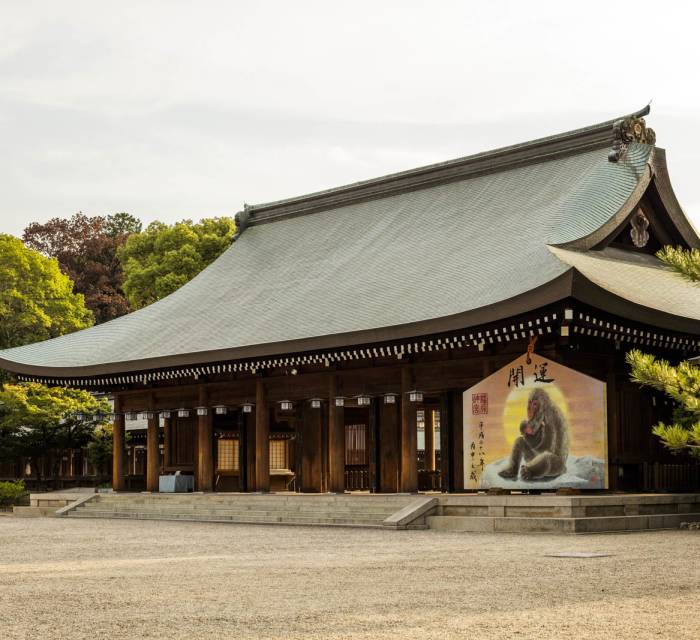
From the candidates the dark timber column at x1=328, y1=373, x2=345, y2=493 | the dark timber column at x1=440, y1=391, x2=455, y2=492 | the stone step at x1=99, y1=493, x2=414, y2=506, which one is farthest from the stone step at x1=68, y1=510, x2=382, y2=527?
the dark timber column at x1=440, y1=391, x2=455, y2=492

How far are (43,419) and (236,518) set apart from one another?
63.8 ft

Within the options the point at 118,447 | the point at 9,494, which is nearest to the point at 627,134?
the point at 118,447

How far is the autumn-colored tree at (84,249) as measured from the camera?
7669 cm

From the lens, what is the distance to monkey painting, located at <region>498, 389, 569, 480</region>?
26.0 metres

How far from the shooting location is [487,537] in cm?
2259

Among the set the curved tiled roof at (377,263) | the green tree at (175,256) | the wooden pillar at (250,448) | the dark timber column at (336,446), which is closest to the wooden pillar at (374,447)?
the dark timber column at (336,446)

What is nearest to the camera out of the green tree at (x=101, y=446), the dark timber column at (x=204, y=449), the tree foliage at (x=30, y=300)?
the dark timber column at (x=204, y=449)

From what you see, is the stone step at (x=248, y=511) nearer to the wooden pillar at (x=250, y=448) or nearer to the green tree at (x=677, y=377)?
the wooden pillar at (x=250, y=448)

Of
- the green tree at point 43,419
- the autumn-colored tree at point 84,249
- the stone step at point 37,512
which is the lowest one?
the stone step at point 37,512

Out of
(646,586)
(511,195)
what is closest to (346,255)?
(511,195)

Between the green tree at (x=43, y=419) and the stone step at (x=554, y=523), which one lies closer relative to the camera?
the stone step at (x=554, y=523)

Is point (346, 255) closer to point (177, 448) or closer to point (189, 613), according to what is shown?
point (177, 448)

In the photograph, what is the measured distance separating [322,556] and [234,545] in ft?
9.81

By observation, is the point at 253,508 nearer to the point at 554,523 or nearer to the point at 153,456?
the point at 153,456
